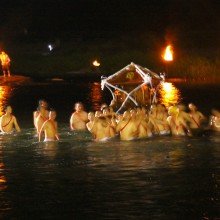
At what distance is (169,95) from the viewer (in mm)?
35156

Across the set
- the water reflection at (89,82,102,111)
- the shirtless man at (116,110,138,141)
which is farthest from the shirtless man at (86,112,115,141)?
the water reflection at (89,82,102,111)

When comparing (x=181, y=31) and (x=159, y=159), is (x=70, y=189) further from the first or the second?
(x=181, y=31)

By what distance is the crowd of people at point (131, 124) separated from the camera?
2106 cm

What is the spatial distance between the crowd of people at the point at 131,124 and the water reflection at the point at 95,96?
8.48 metres

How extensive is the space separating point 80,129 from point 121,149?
3.99m

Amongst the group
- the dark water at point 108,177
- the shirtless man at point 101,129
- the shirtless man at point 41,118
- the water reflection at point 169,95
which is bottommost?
the dark water at point 108,177

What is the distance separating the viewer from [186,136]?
21.9 metres

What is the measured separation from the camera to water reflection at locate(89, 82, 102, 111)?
1273 inches

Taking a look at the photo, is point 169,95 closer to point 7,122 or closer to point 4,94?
point 4,94

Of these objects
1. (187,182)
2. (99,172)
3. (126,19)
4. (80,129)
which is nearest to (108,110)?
(80,129)

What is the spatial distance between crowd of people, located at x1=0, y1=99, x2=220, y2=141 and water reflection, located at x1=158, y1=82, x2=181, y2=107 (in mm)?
Answer: 8621

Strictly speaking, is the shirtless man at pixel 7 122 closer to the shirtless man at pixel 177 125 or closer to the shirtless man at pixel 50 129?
the shirtless man at pixel 50 129

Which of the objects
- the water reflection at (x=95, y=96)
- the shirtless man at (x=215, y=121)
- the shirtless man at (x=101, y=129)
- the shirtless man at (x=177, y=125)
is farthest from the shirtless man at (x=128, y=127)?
the water reflection at (x=95, y=96)

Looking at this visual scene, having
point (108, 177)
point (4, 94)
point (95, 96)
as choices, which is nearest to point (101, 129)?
point (108, 177)
